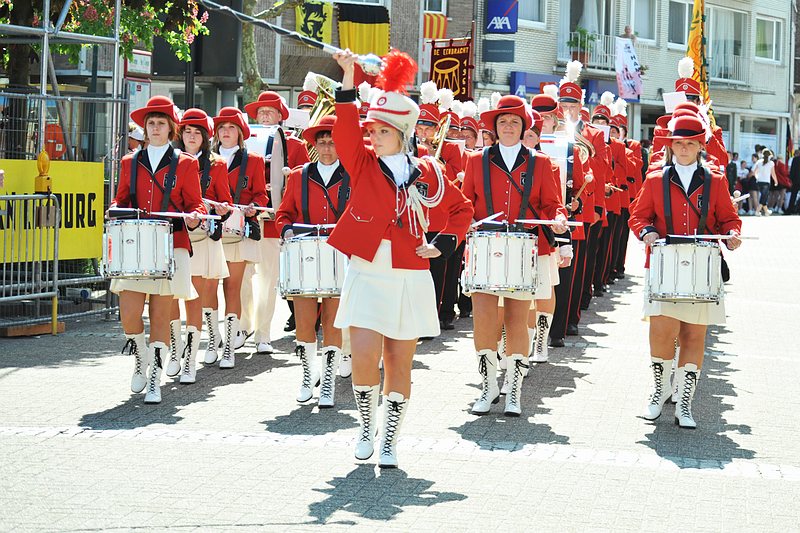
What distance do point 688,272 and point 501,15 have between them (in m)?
30.2

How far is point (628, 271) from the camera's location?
22734mm

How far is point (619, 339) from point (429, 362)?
8.88 feet

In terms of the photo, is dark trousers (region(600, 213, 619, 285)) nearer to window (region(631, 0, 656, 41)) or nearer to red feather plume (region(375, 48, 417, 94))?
red feather plume (region(375, 48, 417, 94))

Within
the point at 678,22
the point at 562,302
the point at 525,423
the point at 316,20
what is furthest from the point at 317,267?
the point at 678,22

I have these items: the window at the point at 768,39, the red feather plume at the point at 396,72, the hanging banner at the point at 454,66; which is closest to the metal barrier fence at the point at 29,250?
the red feather plume at the point at 396,72

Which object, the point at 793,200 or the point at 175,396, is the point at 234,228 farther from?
the point at 793,200

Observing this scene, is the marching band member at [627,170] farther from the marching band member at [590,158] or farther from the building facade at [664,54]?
the building facade at [664,54]

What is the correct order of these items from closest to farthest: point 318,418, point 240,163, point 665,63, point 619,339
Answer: point 318,418, point 240,163, point 619,339, point 665,63

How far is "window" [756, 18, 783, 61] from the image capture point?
177 ft

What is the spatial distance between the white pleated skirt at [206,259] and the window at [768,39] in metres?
45.9

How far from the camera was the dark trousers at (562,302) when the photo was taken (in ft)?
41.9

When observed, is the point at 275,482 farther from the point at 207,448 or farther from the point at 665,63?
the point at 665,63

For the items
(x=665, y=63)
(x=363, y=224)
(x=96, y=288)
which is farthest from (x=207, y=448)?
(x=665, y=63)

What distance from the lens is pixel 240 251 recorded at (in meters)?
12.0
